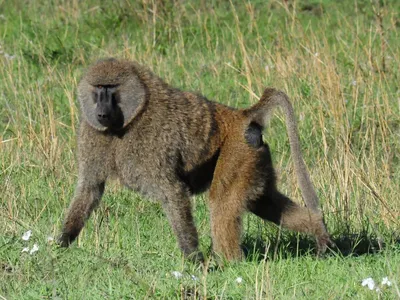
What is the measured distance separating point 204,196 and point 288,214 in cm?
104

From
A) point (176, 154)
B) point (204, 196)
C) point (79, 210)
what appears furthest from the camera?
point (204, 196)

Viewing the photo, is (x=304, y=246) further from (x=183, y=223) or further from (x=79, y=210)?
(x=79, y=210)

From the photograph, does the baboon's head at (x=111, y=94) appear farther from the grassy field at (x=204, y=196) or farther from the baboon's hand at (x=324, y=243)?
the baboon's hand at (x=324, y=243)

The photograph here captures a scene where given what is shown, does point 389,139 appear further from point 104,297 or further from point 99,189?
point 104,297

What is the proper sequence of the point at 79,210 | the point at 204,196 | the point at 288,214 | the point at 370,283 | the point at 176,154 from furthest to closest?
the point at 204,196
the point at 288,214
the point at 79,210
the point at 176,154
the point at 370,283

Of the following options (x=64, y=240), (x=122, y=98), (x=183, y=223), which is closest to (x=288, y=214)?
(x=183, y=223)

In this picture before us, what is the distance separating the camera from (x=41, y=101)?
7.90 metres

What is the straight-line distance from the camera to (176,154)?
5.38 metres

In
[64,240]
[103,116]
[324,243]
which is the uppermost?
[103,116]

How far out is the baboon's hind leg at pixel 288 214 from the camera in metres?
5.61

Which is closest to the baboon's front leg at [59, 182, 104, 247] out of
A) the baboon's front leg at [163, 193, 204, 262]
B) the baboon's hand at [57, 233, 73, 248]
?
the baboon's hand at [57, 233, 73, 248]

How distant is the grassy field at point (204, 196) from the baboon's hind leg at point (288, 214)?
0.13 meters

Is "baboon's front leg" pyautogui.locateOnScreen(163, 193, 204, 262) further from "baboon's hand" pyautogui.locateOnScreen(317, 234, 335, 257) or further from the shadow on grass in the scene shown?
"baboon's hand" pyautogui.locateOnScreen(317, 234, 335, 257)

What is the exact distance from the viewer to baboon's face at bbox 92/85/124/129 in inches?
207
